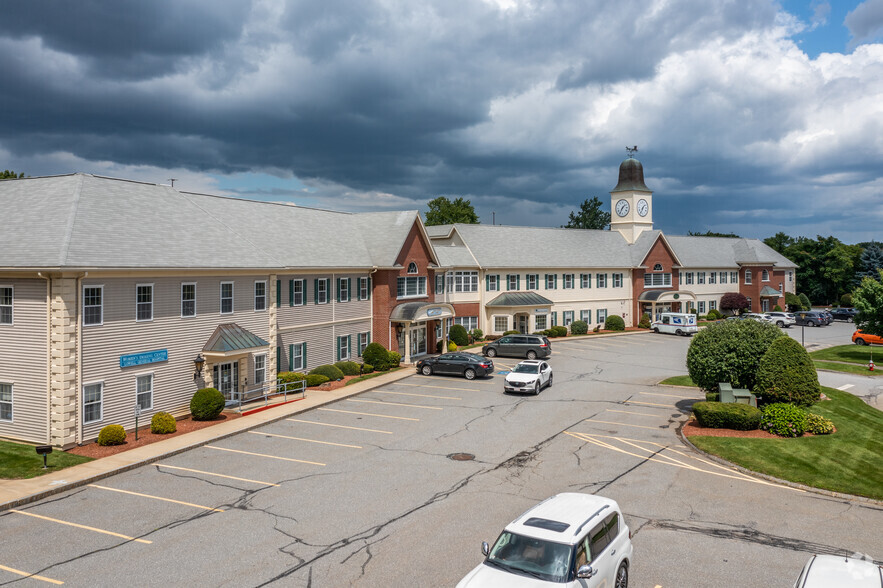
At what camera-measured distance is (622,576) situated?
36.0ft

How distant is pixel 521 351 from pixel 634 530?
2954 centimetres

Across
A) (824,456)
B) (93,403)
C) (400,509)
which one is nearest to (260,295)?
(93,403)

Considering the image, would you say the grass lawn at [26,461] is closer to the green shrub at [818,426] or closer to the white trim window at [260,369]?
the white trim window at [260,369]

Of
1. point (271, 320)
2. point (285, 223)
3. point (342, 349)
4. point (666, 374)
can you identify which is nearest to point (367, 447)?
point (271, 320)

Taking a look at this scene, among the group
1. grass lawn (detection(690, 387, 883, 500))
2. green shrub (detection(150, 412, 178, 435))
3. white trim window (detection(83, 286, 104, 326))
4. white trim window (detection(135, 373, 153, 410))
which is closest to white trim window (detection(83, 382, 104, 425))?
white trim window (detection(135, 373, 153, 410))

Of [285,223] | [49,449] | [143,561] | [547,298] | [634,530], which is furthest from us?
[547,298]

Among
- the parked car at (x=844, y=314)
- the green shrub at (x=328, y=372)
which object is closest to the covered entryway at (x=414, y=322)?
the green shrub at (x=328, y=372)

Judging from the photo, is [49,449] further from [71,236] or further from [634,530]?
[634,530]

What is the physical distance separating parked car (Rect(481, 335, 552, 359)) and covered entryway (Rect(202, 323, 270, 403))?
19.2m

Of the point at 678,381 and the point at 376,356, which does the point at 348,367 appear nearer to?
the point at 376,356

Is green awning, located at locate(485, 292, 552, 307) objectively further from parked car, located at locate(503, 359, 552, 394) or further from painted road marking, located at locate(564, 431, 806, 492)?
painted road marking, located at locate(564, 431, 806, 492)

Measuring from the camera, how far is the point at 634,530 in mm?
14367

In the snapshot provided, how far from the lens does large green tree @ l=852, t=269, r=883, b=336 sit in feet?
136

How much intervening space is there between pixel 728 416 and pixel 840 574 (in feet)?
50.9
